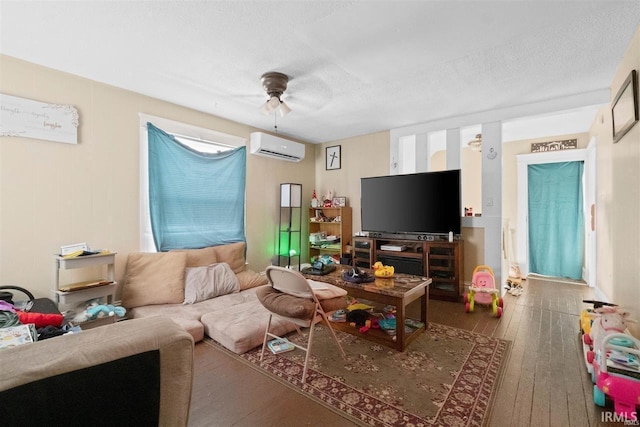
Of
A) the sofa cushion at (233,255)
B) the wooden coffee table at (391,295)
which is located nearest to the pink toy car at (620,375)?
the wooden coffee table at (391,295)

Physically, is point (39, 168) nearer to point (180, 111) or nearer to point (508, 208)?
point (180, 111)

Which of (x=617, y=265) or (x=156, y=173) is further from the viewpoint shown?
(x=156, y=173)

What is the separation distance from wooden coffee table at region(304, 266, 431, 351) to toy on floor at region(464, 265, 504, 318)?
0.90 meters

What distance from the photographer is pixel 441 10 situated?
5.94ft

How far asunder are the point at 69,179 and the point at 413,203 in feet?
12.7

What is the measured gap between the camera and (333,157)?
5191 millimetres

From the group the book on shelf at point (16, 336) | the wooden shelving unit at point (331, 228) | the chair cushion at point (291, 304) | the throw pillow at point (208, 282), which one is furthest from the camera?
the wooden shelving unit at point (331, 228)

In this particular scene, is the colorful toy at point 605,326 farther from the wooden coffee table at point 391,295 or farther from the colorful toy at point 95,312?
the colorful toy at point 95,312

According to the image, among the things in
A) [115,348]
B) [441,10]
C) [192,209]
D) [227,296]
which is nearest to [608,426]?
[115,348]

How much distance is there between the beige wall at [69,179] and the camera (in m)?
2.37

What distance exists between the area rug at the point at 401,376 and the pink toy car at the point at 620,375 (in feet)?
1.81

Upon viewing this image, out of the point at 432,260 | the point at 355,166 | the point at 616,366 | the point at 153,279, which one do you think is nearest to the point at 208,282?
the point at 153,279

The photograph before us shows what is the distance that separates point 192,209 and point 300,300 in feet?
7.27

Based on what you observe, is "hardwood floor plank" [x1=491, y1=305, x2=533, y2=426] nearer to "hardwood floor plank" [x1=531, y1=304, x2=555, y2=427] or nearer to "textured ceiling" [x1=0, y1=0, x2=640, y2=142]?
"hardwood floor plank" [x1=531, y1=304, x2=555, y2=427]
